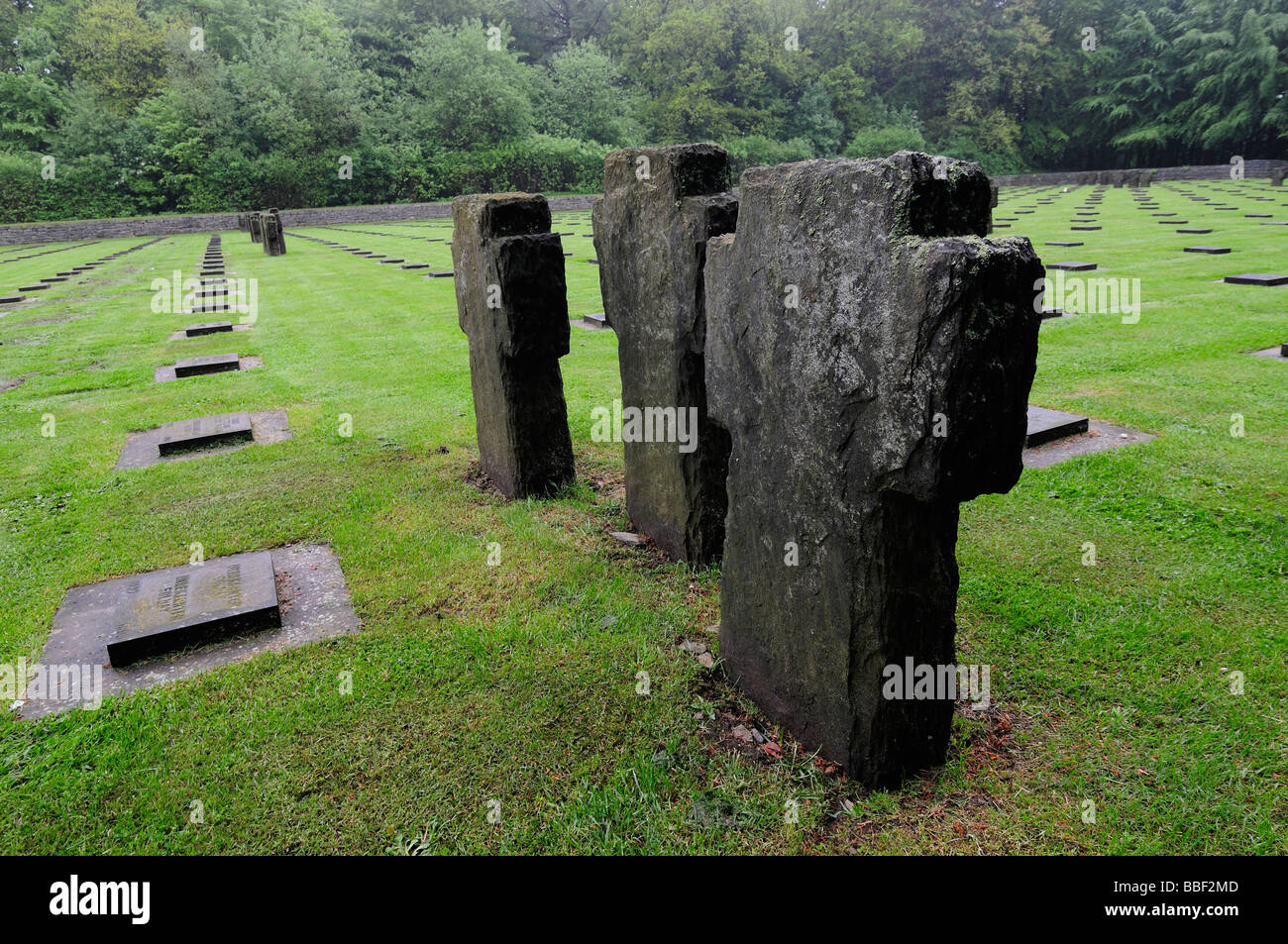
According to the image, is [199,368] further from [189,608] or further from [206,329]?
[189,608]

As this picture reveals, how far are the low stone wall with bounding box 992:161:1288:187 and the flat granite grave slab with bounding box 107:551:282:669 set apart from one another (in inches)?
1821

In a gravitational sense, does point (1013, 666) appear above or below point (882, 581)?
below

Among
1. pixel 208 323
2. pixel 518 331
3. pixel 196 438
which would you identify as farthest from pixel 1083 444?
pixel 208 323

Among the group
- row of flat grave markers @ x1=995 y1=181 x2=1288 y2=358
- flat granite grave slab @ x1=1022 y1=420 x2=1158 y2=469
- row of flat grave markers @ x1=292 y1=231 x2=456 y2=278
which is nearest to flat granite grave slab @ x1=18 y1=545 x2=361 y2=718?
flat granite grave slab @ x1=1022 y1=420 x2=1158 y2=469

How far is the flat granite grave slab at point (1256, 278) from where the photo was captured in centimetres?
1024

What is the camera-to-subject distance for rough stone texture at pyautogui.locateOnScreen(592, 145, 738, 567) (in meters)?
3.79

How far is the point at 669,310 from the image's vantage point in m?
3.98

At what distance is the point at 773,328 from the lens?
108 inches

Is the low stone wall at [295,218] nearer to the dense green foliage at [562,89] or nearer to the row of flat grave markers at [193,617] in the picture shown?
the dense green foliage at [562,89]

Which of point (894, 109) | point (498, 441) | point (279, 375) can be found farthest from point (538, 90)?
point (498, 441)

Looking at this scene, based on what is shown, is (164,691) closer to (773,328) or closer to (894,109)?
(773,328)

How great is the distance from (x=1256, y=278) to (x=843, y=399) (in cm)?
1107

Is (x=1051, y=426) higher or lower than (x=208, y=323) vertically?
lower

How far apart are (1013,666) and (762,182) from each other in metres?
2.18
